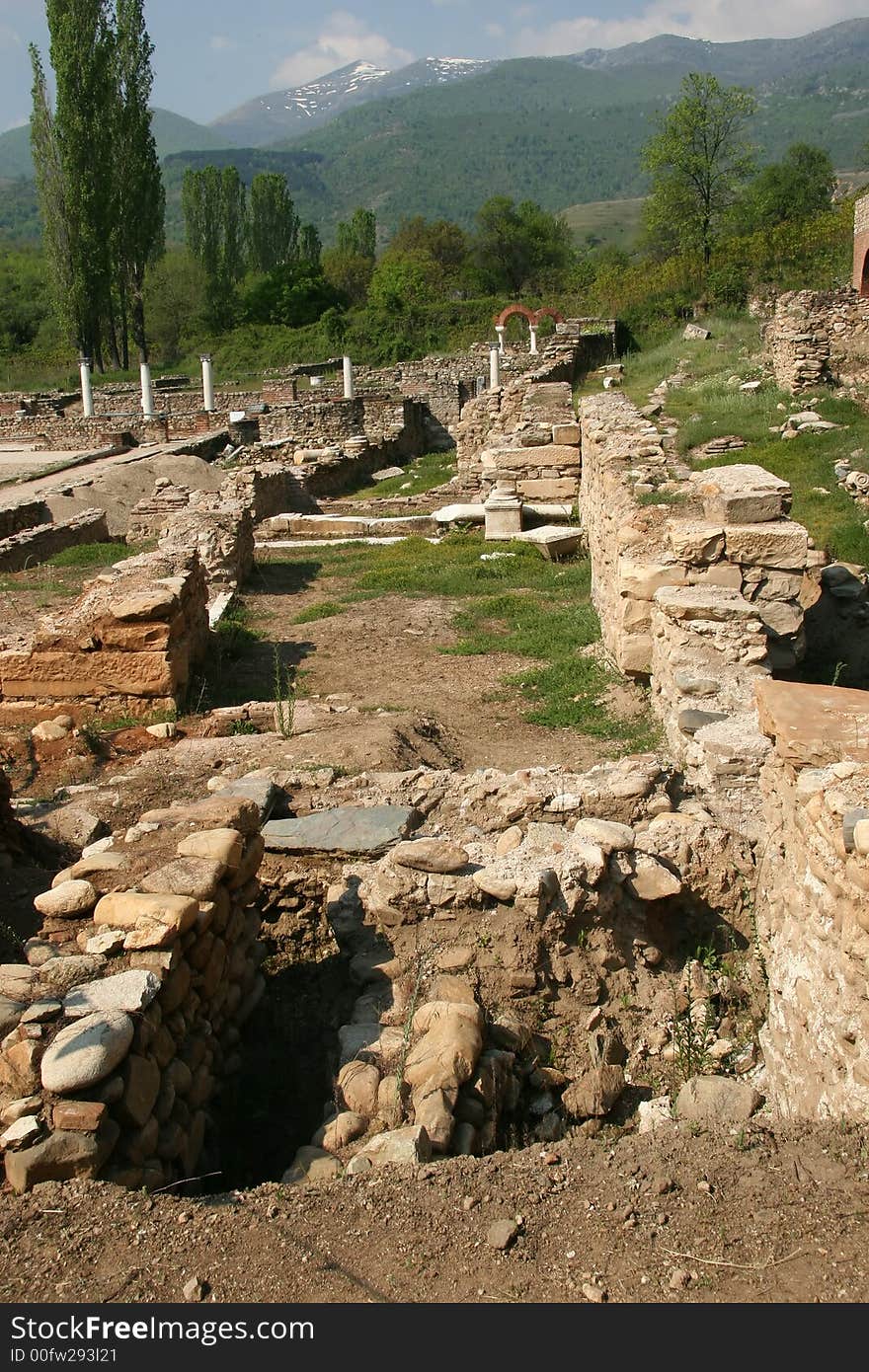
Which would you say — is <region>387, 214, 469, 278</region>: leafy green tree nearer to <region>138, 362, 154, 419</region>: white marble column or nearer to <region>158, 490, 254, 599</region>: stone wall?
<region>138, 362, 154, 419</region>: white marble column

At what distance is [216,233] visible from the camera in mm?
61969

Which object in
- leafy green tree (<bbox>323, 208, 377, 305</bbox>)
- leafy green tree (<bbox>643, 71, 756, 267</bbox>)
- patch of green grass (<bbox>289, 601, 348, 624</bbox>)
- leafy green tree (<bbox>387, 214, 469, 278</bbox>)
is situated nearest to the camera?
patch of green grass (<bbox>289, 601, 348, 624</bbox>)

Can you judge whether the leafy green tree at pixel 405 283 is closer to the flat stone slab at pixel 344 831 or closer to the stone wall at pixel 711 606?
the stone wall at pixel 711 606

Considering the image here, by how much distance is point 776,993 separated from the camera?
3840 mm

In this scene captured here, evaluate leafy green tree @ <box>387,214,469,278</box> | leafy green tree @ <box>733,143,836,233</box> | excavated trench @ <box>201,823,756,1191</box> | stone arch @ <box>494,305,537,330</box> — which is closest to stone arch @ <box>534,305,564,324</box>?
stone arch @ <box>494,305,537,330</box>

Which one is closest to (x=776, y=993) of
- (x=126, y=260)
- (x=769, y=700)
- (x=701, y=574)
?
(x=769, y=700)

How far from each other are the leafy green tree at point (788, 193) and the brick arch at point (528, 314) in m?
7.82

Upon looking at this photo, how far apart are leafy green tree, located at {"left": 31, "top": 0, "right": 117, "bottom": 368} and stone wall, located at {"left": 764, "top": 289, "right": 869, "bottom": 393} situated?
27554 mm

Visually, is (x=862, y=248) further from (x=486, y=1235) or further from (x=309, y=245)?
(x=309, y=245)

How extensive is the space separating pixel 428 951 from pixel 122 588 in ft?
15.8

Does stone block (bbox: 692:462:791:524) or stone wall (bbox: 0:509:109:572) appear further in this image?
stone wall (bbox: 0:509:109:572)

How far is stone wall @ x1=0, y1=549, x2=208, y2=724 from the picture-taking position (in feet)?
25.3

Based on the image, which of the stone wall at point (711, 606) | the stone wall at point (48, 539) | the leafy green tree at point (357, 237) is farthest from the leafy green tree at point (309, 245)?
the stone wall at point (711, 606)

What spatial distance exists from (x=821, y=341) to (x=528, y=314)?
2385 centimetres
